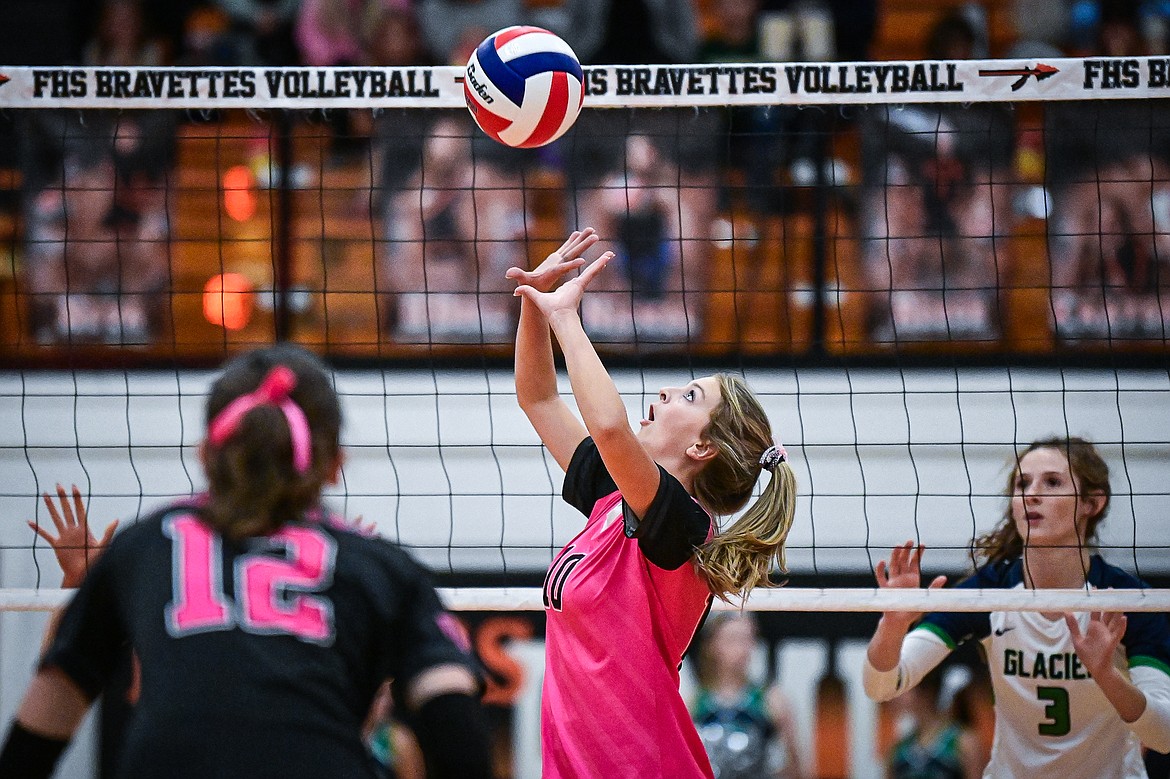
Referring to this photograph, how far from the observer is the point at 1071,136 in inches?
283

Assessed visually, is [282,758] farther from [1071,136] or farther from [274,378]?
[1071,136]

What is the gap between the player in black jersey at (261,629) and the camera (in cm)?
211

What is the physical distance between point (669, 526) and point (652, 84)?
5.99 feet

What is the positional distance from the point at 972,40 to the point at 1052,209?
55.6 inches

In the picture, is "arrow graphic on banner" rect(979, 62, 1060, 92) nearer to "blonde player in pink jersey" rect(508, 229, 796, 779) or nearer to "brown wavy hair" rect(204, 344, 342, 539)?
"blonde player in pink jersey" rect(508, 229, 796, 779)

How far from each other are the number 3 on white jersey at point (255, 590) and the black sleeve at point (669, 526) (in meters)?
1.08

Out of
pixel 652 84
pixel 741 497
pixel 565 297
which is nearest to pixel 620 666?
pixel 741 497

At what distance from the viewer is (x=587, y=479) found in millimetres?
3629

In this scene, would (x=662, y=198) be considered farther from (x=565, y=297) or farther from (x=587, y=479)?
(x=565, y=297)

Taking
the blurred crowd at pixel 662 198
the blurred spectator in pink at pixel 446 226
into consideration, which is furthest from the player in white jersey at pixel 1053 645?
the blurred spectator in pink at pixel 446 226

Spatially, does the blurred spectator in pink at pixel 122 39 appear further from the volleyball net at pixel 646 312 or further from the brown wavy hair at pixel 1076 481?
the brown wavy hair at pixel 1076 481

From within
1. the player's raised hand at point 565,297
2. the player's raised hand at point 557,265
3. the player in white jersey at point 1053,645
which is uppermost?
the player's raised hand at point 557,265

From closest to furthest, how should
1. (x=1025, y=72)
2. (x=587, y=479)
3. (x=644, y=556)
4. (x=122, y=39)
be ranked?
(x=644, y=556), (x=587, y=479), (x=1025, y=72), (x=122, y=39)

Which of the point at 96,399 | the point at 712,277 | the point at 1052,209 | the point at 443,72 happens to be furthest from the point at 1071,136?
the point at 96,399
